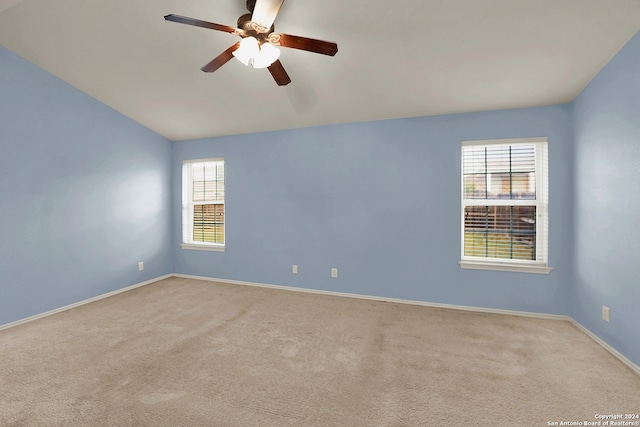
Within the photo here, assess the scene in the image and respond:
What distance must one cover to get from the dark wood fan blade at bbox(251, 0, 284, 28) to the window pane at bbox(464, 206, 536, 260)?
2.88m

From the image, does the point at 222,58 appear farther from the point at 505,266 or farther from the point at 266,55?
the point at 505,266

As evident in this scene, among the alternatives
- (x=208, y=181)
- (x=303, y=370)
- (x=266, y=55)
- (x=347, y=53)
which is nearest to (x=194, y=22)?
(x=266, y=55)

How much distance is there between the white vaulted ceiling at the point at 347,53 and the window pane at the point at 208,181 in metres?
1.12

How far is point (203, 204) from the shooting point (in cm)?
457

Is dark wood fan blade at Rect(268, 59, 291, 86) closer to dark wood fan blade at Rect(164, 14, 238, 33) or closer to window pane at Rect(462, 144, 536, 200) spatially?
dark wood fan blade at Rect(164, 14, 238, 33)

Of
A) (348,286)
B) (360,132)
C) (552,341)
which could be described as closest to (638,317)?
(552,341)

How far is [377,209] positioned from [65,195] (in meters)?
3.76

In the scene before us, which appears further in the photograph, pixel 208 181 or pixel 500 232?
pixel 208 181

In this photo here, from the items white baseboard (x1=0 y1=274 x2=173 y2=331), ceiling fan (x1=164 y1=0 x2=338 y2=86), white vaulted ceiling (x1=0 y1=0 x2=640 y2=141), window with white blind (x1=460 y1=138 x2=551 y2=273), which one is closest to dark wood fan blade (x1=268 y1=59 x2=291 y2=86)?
ceiling fan (x1=164 y1=0 x2=338 y2=86)

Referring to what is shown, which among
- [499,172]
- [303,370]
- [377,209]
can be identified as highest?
[499,172]

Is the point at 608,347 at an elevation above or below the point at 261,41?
below

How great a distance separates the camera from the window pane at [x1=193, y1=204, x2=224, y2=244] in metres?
4.51

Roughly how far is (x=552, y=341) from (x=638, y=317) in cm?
65

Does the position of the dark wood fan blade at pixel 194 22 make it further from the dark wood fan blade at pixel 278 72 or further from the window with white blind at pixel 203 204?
the window with white blind at pixel 203 204
